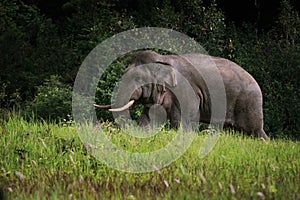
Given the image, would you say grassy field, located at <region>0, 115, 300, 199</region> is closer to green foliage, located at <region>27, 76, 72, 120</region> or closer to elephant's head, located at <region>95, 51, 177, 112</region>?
elephant's head, located at <region>95, 51, 177, 112</region>

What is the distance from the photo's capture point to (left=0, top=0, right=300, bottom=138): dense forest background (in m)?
13.4

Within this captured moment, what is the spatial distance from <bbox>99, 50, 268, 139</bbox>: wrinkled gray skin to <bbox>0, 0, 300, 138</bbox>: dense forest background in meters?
2.78

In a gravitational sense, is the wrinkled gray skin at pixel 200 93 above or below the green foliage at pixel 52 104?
above

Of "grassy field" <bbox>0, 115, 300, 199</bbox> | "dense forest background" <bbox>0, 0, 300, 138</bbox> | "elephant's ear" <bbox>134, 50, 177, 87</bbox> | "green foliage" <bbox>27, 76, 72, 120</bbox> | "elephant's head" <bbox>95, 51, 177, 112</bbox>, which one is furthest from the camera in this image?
"dense forest background" <bbox>0, 0, 300, 138</bbox>

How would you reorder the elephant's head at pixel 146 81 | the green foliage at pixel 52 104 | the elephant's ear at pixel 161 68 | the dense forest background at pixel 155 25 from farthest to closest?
the dense forest background at pixel 155 25 → the green foliage at pixel 52 104 → the elephant's ear at pixel 161 68 → the elephant's head at pixel 146 81

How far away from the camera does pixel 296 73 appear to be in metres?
13.9

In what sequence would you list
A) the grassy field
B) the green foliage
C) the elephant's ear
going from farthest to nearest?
the green foliage, the elephant's ear, the grassy field

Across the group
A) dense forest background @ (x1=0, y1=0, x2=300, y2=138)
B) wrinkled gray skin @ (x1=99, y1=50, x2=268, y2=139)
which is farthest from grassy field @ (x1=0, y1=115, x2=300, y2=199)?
dense forest background @ (x1=0, y1=0, x2=300, y2=138)

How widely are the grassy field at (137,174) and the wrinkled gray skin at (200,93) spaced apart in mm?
1595

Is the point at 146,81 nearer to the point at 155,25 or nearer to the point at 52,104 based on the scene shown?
the point at 52,104

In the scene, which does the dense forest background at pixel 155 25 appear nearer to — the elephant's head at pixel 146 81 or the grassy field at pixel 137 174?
the elephant's head at pixel 146 81

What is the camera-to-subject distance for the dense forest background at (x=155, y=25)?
43.9 feet

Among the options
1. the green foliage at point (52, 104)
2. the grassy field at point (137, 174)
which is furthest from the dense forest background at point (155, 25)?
the grassy field at point (137, 174)

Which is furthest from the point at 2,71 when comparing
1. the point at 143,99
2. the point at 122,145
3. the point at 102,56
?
the point at 122,145
